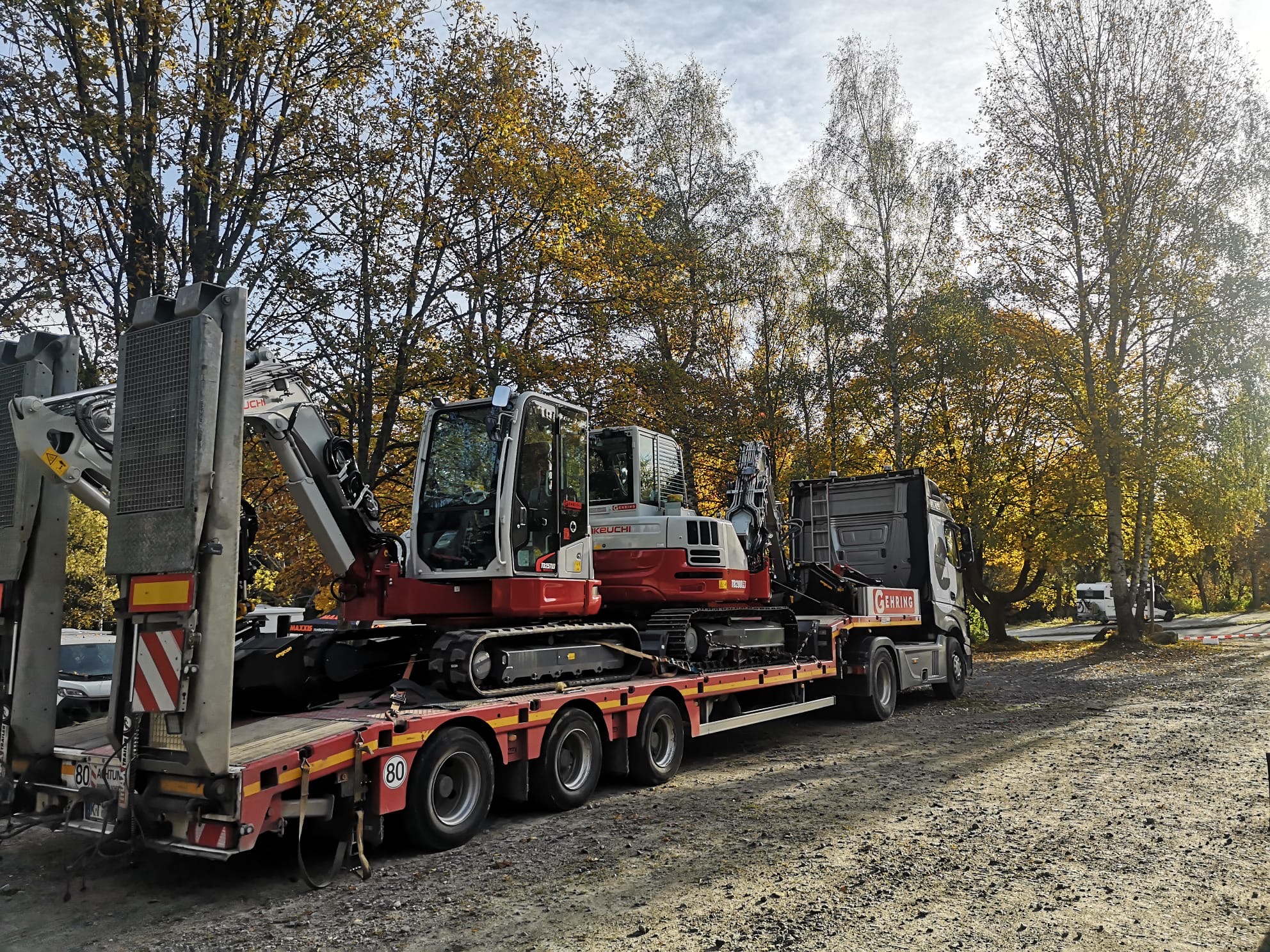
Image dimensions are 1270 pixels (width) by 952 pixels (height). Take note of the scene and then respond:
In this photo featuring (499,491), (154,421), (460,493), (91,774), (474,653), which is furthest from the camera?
(460,493)

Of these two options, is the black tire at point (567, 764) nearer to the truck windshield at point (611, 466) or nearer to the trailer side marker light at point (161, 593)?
the truck windshield at point (611, 466)

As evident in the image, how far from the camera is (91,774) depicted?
574 cm

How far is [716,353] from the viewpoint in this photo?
27000 mm

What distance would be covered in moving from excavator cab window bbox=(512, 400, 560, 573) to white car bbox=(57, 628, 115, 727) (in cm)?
574

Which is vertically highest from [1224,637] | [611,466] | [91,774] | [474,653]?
[611,466]

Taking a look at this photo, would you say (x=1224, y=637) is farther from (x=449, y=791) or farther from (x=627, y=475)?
(x=449, y=791)

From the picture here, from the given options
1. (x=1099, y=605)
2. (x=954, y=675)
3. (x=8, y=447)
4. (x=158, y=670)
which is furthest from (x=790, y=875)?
(x=1099, y=605)

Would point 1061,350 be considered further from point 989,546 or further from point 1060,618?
point 1060,618

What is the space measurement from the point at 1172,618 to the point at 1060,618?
42.2ft

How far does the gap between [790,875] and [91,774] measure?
4.42 meters

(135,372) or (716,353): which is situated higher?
(716,353)

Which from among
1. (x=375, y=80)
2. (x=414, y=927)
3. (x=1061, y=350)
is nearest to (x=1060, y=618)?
(x=1061, y=350)

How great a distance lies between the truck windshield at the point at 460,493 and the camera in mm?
7875

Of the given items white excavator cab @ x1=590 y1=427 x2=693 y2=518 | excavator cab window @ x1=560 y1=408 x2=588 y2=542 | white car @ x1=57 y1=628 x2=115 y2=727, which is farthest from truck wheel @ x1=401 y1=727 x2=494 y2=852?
white car @ x1=57 y1=628 x2=115 y2=727
